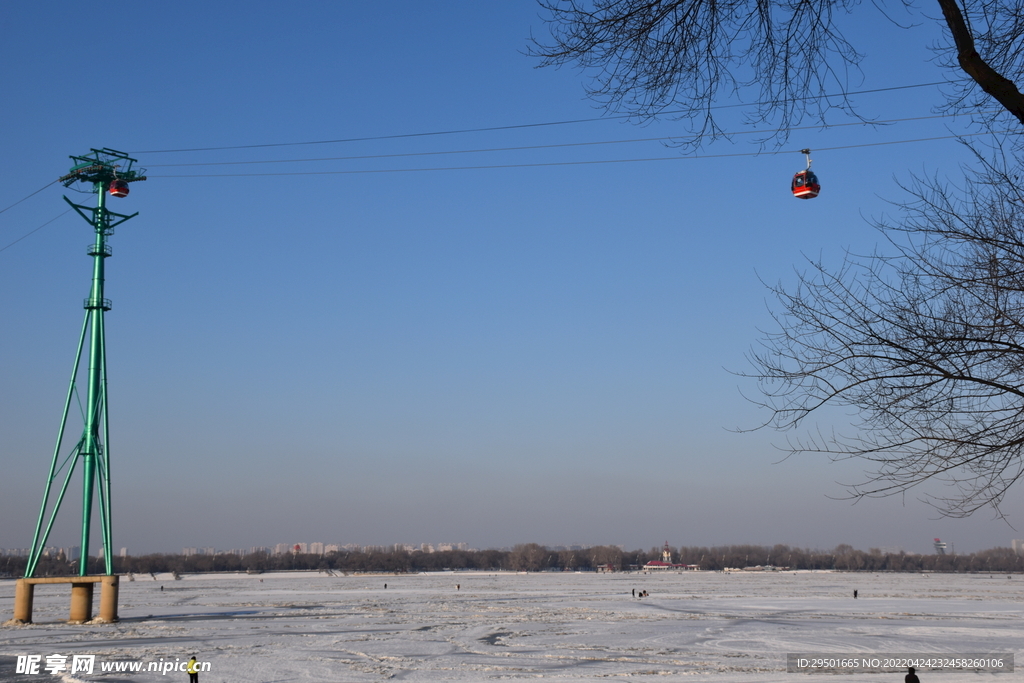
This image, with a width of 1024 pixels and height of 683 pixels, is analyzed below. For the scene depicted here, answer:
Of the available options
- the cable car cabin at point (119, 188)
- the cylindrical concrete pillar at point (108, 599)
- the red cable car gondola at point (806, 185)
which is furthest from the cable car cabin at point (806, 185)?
the cable car cabin at point (119, 188)

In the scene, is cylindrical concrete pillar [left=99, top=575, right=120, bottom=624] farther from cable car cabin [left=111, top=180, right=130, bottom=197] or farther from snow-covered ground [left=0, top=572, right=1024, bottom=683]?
cable car cabin [left=111, top=180, right=130, bottom=197]

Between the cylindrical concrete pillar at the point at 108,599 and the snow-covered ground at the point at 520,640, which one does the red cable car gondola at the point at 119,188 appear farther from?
the snow-covered ground at the point at 520,640

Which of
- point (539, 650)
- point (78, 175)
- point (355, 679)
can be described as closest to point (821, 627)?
point (539, 650)

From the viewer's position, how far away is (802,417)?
556cm

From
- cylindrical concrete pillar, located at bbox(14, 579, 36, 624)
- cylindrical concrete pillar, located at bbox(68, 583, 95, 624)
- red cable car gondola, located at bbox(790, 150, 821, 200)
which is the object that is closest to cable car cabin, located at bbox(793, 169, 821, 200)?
red cable car gondola, located at bbox(790, 150, 821, 200)

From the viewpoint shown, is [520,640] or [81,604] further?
[81,604]

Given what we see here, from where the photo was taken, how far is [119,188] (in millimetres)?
35250

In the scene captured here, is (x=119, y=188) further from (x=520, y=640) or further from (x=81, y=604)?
(x=520, y=640)

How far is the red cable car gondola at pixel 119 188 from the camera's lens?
1388 inches

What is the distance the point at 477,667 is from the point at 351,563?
17298 cm

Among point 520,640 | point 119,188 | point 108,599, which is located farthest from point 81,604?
point 520,640

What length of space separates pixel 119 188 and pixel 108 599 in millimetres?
17544

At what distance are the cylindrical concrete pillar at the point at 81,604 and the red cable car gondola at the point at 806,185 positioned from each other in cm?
3296

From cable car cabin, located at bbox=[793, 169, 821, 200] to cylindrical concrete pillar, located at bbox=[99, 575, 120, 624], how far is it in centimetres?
3166
